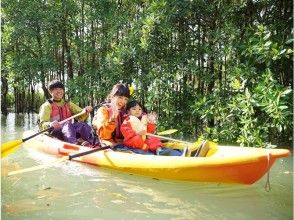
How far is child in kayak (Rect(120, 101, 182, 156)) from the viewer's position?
579 centimetres

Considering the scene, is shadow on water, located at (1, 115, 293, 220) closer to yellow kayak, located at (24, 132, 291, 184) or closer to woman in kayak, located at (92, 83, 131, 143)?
yellow kayak, located at (24, 132, 291, 184)

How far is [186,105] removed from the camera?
9.50 meters

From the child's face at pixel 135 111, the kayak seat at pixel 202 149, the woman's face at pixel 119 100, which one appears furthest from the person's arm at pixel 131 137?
the kayak seat at pixel 202 149

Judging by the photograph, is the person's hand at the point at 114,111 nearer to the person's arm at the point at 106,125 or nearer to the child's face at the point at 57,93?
the person's arm at the point at 106,125

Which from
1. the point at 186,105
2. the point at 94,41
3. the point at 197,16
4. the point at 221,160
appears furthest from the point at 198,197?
the point at 94,41

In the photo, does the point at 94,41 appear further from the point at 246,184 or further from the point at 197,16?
the point at 246,184

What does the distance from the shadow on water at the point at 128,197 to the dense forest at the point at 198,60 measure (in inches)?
66.1

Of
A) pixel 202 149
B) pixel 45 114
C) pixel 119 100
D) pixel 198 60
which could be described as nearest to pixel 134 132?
pixel 119 100

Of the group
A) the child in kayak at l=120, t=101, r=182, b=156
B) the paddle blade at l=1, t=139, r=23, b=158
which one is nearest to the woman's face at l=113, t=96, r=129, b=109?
the child in kayak at l=120, t=101, r=182, b=156

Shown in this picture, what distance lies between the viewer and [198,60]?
9320 mm

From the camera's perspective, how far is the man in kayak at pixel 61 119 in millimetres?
7176

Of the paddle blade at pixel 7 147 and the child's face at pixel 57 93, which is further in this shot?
the child's face at pixel 57 93

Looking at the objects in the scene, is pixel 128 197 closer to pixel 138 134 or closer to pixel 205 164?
pixel 205 164

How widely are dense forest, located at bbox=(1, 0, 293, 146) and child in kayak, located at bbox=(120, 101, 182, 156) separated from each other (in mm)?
1861
